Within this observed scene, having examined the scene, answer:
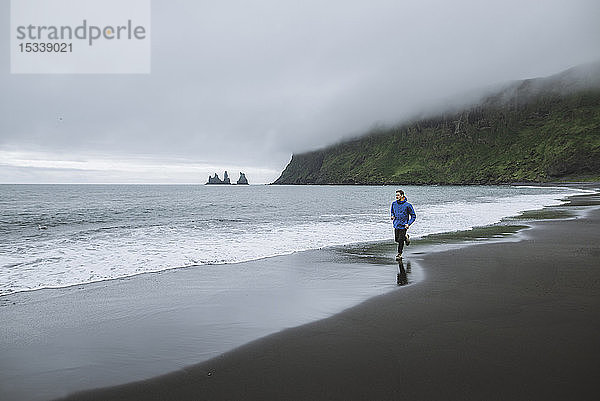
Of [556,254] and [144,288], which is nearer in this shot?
[144,288]

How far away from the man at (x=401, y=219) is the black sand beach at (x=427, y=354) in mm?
3789

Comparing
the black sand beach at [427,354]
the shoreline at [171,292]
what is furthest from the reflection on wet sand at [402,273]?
the black sand beach at [427,354]

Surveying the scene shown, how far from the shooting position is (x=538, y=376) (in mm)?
4637

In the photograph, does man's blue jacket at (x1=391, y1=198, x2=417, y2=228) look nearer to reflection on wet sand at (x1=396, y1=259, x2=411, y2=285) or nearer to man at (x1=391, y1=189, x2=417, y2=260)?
man at (x1=391, y1=189, x2=417, y2=260)

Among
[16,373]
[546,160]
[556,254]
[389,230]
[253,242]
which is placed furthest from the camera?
[546,160]

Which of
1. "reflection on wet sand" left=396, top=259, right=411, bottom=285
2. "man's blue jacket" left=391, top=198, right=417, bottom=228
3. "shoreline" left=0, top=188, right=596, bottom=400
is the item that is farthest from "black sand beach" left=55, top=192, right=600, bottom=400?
"man's blue jacket" left=391, top=198, right=417, bottom=228

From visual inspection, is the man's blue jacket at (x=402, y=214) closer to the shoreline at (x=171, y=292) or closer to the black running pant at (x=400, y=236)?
the black running pant at (x=400, y=236)

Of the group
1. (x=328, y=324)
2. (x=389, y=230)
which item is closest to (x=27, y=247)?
(x=328, y=324)

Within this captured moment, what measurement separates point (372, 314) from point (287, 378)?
2.84 meters

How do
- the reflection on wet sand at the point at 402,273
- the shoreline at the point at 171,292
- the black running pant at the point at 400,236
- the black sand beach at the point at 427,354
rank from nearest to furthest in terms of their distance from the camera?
the black sand beach at the point at 427,354 < the shoreline at the point at 171,292 < the reflection on wet sand at the point at 402,273 < the black running pant at the point at 400,236

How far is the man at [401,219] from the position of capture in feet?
42.3

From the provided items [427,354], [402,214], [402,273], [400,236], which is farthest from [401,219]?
[427,354]

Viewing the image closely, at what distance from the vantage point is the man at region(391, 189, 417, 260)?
12.9 meters

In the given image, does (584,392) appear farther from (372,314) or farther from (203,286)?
(203,286)
